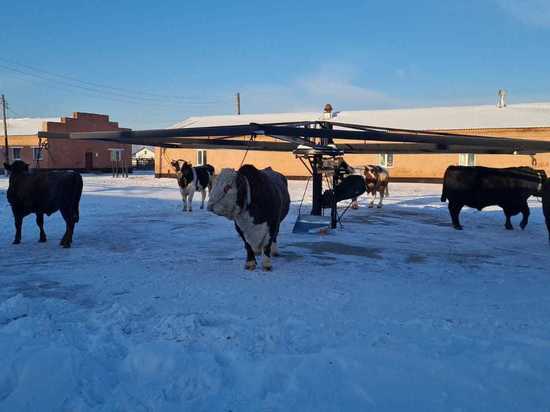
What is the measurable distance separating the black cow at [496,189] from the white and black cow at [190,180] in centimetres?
751

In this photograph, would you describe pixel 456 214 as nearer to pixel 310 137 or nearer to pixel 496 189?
pixel 496 189

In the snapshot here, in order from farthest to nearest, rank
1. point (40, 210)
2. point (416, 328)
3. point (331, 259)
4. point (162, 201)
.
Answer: point (162, 201)
point (40, 210)
point (331, 259)
point (416, 328)

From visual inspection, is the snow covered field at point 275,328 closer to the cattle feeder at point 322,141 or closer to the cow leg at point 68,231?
the cow leg at point 68,231

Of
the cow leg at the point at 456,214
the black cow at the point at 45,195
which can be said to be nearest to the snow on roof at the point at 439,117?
the cow leg at the point at 456,214

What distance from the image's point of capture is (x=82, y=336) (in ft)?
14.6

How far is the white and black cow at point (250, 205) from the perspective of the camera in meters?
6.64

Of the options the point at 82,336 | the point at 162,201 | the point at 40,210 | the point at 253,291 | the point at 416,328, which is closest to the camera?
the point at 82,336

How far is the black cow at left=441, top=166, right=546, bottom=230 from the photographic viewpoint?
11.9 metres

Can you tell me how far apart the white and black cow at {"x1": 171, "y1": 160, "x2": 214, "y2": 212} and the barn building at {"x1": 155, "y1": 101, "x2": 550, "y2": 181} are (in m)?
10.5

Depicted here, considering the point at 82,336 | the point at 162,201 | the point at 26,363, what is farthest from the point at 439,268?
the point at 162,201

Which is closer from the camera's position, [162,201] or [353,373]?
[353,373]

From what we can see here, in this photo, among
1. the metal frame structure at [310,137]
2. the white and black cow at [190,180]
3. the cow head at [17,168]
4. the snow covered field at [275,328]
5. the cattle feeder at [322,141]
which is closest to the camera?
the snow covered field at [275,328]

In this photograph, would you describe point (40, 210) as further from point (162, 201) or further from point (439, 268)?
point (162, 201)

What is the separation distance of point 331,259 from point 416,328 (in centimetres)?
341
